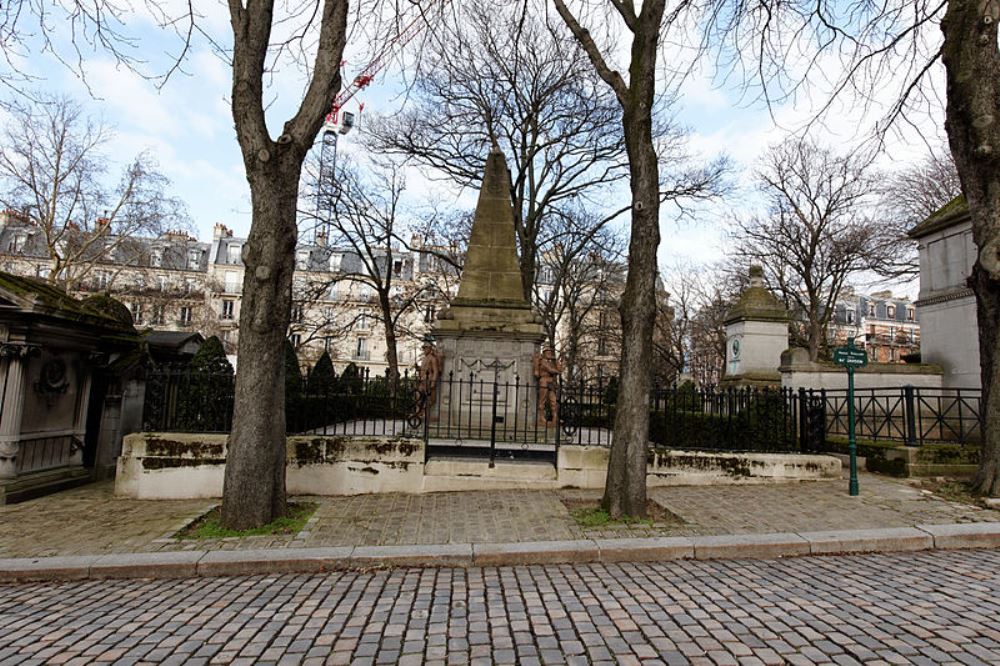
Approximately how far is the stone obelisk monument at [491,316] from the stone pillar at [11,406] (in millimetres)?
6530

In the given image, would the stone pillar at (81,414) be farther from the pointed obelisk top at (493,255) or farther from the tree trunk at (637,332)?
the tree trunk at (637,332)

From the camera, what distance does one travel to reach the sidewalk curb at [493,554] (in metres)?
5.03

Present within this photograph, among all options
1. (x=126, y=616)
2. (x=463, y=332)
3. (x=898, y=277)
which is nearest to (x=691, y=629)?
(x=126, y=616)

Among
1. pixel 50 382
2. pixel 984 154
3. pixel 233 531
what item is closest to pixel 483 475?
pixel 233 531

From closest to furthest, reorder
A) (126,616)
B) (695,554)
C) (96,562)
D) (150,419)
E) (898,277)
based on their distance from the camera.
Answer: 1. (126,616)
2. (96,562)
3. (695,554)
4. (150,419)
5. (898,277)

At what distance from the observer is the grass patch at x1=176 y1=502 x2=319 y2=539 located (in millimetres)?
5742

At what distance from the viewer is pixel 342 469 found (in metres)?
8.00

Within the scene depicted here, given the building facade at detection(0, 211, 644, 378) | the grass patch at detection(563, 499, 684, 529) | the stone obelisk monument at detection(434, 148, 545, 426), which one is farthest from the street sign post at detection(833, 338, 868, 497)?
the building facade at detection(0, 211, 644, 378)

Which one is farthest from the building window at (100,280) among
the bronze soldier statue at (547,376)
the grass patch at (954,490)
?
the grass patch at (954,490)

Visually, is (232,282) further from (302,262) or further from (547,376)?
(547,376)

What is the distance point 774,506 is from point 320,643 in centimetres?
608

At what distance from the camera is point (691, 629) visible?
3650 millimetres

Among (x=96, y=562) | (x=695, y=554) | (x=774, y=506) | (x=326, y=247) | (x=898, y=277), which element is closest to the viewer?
(x=96, y=562)

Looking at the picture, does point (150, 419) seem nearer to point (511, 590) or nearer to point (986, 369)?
point (511, 590)
